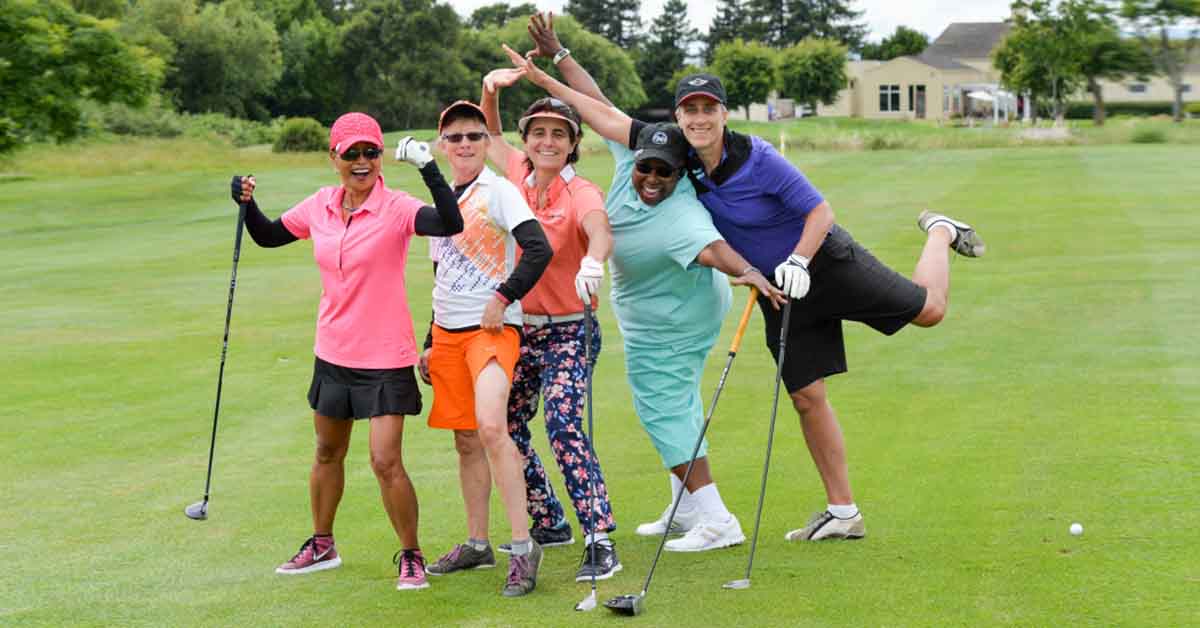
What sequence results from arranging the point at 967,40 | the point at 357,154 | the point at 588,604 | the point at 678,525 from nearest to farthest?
the point at 588,604
the point at 357,154
the point at 678,525
the point at 967,40

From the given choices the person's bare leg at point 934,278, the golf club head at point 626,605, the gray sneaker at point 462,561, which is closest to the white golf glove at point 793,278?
the person's bare leg at point 934,278

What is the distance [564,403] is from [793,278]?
43.4 inches

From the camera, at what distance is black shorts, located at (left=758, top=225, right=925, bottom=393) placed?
6574 mm

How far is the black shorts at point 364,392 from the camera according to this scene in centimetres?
607

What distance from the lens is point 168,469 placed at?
8727 millimetres

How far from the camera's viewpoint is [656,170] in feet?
20.6

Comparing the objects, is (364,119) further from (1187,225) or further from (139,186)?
(139,186)

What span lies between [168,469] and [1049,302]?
9.92 m

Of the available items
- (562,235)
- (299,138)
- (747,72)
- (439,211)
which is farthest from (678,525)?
(747,72)

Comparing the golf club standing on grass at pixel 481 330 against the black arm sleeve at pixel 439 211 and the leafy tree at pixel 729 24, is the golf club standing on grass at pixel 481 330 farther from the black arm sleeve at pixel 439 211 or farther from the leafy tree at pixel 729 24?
the leafy tree at pixel 729 24

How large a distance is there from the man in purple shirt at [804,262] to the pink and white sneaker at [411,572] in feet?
5.63

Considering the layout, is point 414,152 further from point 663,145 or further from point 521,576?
point 521,576

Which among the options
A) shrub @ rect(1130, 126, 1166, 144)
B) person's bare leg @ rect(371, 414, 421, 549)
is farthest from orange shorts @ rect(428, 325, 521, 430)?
shrub @ rect(1130, 126, 1166, 144)

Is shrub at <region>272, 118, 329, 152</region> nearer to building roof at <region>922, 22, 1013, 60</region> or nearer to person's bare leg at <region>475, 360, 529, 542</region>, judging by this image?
person's bare leg at <region>475, 360, 529, 542</region>
